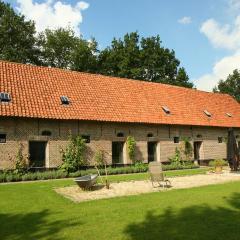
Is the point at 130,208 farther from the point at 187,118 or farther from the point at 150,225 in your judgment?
the point at 187,118

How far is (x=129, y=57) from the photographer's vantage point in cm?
4484

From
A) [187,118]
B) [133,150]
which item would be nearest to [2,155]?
[133,150]

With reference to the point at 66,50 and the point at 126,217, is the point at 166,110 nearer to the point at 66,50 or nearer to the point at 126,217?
the point at 126,217

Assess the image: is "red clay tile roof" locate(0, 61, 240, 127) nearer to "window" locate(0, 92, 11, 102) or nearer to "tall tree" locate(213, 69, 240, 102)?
"window" locate(0, 92, 11, 102)

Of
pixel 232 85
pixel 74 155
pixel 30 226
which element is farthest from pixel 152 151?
pixel 232 85

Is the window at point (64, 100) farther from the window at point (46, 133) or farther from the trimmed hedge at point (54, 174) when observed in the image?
the trimmed hedge at point (54, 174)

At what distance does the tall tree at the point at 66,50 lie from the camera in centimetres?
4319

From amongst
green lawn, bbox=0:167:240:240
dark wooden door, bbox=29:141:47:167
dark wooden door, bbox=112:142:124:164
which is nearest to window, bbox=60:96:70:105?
dark wooden door, bbox=29:141:47:167

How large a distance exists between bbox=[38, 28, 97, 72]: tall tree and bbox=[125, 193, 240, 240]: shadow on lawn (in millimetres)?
35047

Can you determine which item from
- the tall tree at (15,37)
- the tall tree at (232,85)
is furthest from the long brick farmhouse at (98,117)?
the tall tree at (232,85)

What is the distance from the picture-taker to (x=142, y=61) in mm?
45906

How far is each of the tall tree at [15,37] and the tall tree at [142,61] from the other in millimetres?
9195

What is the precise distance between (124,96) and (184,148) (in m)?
6.51

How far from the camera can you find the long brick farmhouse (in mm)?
20281
